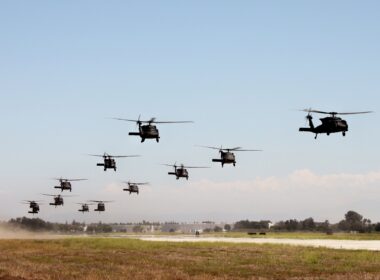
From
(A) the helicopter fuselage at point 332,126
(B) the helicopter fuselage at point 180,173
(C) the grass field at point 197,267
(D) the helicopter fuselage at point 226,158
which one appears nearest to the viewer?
(C) the grass field at point 197,267

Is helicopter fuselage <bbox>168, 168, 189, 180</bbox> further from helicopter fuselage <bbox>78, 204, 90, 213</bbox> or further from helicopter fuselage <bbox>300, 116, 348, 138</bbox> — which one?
helicopter fuselage <bbox>78, 204, 90, 213</bbox>

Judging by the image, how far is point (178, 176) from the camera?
8044 centimetres

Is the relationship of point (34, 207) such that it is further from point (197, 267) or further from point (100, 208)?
point (197, 267)

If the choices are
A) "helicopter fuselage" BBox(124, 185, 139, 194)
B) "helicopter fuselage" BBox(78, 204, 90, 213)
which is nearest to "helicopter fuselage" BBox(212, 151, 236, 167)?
"helicopter fuselage" BBox(124, 185, 139, 194)

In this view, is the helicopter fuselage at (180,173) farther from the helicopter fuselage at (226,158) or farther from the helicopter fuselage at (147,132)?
the helicopter fuselage at (147,132)

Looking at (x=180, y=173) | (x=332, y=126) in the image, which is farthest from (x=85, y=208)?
(x=332, y=126)

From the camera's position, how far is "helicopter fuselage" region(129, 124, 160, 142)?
189ft

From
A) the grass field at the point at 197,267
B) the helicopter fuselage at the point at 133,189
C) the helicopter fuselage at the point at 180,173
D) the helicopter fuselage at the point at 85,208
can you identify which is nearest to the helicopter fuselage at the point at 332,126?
the grass field at the point at 197,267

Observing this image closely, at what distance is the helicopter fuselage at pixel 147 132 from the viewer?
57.5 meters

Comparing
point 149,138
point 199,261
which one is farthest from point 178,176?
point 199,261

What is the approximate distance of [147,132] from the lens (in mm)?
57594

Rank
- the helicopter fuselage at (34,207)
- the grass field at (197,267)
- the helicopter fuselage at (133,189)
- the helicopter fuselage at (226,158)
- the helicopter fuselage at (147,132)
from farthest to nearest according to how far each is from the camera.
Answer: the helicopter fuselage at (34,207) → the helicopter fuselage at (133,189) → the helicopter fuselage at (226,158) → the helicopter fuselage at (147,132) → the grass field at (197,267)

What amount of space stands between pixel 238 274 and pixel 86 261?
53.5 feet

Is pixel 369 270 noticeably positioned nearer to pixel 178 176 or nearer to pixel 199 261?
pixel 199 261
